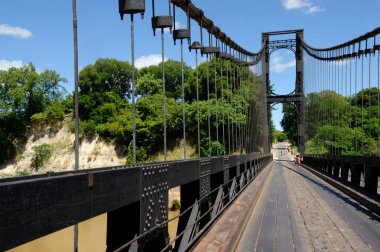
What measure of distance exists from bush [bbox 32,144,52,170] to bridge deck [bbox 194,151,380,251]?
6583 centimetres

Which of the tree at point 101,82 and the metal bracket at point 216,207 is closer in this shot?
the metal bracket at point 216,207

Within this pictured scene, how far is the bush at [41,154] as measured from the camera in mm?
73312

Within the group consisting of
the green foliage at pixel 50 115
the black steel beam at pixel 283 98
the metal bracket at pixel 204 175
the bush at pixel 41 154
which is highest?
the black steel beam at pixel 283 98

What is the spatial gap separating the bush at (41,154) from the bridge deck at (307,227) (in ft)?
216

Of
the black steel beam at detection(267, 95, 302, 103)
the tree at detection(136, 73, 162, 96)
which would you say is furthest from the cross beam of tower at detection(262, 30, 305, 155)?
the tree at detection(136, 73, 162, 96)

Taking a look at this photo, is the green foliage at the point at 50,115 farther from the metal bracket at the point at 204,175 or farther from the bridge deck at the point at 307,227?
the metal bracket at the point at 204,175

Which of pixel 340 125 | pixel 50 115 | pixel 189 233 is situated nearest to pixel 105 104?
pixel 50 115

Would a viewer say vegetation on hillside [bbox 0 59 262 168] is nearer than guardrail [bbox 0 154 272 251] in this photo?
No

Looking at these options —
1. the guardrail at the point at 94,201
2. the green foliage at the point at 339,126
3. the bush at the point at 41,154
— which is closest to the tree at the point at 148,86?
the bush at the point at 41,154

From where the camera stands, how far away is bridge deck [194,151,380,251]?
22.0ft

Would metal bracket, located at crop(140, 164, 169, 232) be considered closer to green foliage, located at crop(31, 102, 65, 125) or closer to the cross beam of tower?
the cross beam of tower

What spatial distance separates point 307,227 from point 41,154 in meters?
70.2

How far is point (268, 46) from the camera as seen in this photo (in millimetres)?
68062

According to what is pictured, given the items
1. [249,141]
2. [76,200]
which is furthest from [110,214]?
[249,141]
